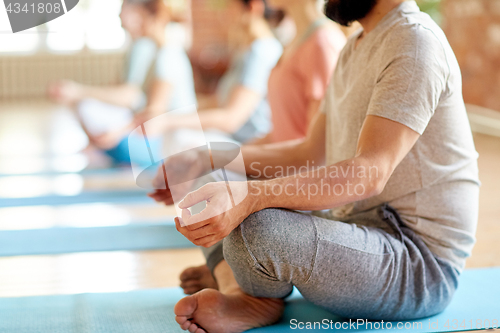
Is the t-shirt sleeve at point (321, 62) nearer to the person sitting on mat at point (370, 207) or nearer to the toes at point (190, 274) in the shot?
the person sitting on mat at point (370, 207)

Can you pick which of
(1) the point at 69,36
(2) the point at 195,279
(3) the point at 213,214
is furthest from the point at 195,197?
(1) the point at 69,36

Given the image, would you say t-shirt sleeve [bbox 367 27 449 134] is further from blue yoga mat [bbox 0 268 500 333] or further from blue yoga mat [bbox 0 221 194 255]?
blue yoga mat [bbox 0 221 194 255]

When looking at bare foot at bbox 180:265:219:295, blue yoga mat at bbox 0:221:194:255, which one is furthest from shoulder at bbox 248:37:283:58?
bare foot at bbox 180:265:219:295

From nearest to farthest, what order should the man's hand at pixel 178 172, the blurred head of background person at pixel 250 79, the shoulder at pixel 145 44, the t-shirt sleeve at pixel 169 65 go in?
the man's hand at pixel 178 172, the blurred head of background person at pixel 250 79, the t-shirt sleeve at pixel 169 65, the shoulder at pixel 145 44

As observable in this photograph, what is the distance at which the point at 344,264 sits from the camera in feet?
3.22

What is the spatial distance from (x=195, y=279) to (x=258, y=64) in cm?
139

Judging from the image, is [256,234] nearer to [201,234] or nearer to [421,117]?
[201,234]

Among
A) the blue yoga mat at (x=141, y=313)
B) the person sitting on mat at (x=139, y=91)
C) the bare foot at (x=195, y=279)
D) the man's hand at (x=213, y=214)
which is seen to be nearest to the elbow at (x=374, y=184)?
the man's hand at (x=213, y=214)

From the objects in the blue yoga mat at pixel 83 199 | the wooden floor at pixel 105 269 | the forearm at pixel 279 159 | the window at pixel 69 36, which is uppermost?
the forearm at pixel 279 159

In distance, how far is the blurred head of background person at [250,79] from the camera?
2389 millimetres

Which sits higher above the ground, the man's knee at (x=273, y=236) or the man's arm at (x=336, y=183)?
the man's arm at (x=336, y=183)

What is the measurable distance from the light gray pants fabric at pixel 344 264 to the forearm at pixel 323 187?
0.03 metres

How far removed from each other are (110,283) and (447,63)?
1098 millimetres

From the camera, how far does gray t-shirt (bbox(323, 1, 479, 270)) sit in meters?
0.96
